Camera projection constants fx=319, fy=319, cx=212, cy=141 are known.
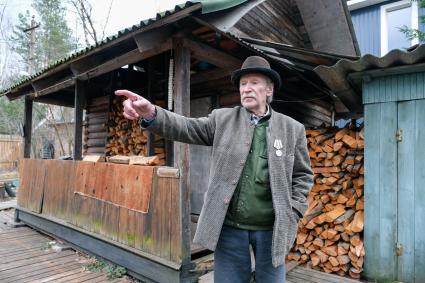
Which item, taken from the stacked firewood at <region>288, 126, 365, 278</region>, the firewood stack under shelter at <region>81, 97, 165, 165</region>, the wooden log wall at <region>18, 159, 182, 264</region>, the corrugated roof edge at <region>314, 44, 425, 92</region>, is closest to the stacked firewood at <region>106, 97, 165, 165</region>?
the firewood stack under shelter at <region>81, 97, 165, 165</region>

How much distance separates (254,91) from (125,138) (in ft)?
16.8

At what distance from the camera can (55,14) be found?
24422mm

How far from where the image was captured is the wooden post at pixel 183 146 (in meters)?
3.46

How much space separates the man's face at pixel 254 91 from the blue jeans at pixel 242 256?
2.62 ft

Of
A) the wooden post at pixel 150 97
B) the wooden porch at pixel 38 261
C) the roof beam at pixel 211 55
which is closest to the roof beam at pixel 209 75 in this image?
the roof beam at pixel 211 55

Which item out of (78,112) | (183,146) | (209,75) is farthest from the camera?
(78,112)

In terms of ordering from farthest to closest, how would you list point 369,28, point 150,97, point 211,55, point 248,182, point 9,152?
point 9,152 → point 369,28 → point 150,97 → point 211,55 → point 248,182

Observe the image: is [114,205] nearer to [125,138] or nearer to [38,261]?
[38,261]

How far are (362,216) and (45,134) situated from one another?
26102 mm

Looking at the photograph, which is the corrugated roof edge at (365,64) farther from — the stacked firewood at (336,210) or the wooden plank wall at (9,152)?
the wooden plank wall at (9,152)

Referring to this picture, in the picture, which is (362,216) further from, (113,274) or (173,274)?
(113,274)

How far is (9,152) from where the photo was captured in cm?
1867

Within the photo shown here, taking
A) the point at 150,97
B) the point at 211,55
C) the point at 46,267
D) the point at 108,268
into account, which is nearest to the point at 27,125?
the point at 150,97

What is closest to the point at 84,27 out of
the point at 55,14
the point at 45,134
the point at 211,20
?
the point at 55,14
